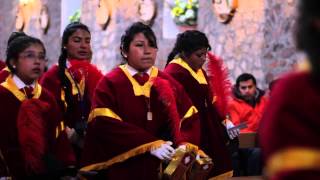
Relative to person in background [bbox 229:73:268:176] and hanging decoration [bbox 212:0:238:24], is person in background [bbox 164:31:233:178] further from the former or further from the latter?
hanging decoration [bbox 212:0:238:24]

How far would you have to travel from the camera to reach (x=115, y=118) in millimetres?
3992

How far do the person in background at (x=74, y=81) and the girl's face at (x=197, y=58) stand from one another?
0.62m

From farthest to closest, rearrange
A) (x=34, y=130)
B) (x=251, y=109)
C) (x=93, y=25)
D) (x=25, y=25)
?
(x=25, y=25) < (x=93, y=25) < (x=251, y=109) < (x=34, y=130)

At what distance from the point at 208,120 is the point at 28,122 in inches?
62.2

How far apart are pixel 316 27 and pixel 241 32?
25.4 ft

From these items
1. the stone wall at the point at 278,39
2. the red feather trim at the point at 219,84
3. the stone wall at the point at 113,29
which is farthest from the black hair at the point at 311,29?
the stone wall at the point at 113,29

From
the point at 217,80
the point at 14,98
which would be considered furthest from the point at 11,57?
the point at 217,80

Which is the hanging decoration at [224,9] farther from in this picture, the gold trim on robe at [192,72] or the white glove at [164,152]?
the white glove at [164,152]

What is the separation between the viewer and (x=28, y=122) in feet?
12.5

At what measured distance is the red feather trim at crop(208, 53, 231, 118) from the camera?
5.15 m

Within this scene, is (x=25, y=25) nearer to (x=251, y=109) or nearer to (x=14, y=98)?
(x=251, y=109)

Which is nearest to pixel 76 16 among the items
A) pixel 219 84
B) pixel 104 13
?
pixel 104 13

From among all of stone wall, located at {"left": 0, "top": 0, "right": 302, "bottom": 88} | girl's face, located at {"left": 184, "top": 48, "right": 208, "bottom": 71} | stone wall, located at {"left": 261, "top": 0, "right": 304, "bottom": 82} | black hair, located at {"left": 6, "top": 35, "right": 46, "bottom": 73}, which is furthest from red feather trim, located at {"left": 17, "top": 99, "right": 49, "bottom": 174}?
stone wall, located at {"left": 261, "top": 0, "right": 304, "bottom": 82}

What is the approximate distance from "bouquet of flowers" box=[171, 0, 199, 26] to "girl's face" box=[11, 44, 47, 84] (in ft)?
21.4
